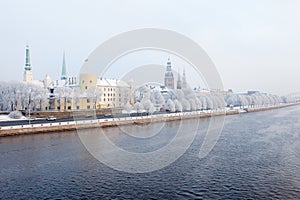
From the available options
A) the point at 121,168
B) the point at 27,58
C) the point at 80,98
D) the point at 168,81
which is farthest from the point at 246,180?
the point at 168,81

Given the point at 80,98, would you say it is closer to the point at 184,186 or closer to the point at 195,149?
the point at 195,149

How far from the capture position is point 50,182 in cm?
1541

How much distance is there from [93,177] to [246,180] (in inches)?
356

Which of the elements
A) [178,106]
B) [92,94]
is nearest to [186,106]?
[178,106]

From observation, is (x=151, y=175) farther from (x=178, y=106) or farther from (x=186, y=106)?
(x=186, y=106)

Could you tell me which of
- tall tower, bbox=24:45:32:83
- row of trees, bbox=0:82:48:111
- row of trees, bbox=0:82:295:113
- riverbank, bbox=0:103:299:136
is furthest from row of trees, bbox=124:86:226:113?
tall tower, bbox=24:45:32:83

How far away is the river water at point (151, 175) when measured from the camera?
13.9m

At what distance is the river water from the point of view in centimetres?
1386

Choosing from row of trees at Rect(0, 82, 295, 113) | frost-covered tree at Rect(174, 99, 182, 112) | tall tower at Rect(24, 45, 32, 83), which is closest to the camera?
row of trees at Rect(0, 82, 295, 113)

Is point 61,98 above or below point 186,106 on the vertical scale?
above

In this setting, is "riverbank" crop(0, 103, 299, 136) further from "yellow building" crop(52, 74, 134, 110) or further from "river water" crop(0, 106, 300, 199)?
"yellow building" crop(52, 74, 134, 110)

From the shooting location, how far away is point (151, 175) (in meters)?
17.0

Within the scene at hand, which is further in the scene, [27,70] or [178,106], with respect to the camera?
[27,70]

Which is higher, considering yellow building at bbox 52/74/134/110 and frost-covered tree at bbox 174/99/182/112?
yellow building at bbox 52/74/134/110
